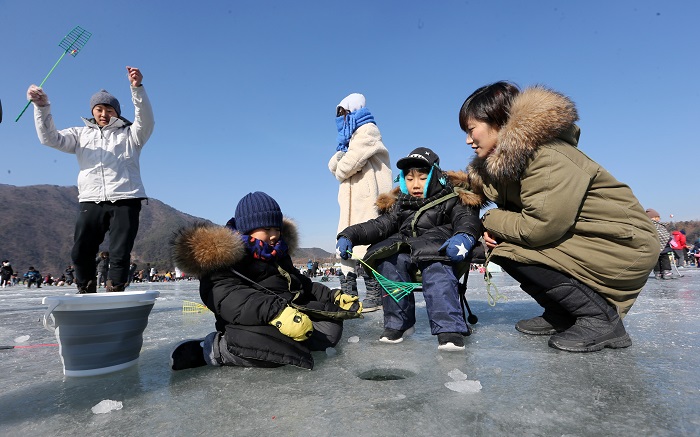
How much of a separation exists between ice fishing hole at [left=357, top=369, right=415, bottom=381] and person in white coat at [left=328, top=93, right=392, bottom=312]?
2401 mm

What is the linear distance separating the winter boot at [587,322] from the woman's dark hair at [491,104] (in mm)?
945

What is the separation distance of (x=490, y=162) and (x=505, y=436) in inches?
53.9

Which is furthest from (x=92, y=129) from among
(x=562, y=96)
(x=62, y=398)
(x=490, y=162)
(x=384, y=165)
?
(x=562, y=96)

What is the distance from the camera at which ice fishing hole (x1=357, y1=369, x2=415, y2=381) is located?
1618 millimetres

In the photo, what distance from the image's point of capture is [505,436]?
106 cm

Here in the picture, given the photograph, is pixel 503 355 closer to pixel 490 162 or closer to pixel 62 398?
pixel 490 162

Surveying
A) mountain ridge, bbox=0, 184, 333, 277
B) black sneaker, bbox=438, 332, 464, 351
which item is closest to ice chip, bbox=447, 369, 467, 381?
black sneaker, bbox=438, 332, 464, 351

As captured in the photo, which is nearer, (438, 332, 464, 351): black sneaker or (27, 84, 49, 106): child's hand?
(438, 332, 464, 351): black sneaker

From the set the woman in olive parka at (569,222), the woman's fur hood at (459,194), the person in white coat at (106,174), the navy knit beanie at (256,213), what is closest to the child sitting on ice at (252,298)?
the navy knit beanie at (256,213)

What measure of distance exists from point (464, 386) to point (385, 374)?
1.15ft

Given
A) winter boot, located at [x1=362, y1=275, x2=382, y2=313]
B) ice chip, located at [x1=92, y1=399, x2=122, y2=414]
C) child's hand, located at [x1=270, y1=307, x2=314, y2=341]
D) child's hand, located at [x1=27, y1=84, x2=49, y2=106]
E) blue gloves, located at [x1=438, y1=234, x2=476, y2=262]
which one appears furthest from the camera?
winter boot, located at [x1=362, y1=275, x2=382, y2=313]

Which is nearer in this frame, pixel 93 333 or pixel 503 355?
pixel 93 333

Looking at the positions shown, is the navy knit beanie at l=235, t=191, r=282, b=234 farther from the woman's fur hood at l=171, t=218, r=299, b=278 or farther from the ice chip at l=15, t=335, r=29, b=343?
the ice chip at l=15, t=335, r=29, b=343

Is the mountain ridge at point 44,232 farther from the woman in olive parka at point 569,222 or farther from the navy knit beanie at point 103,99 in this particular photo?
the woman in olive parka at point 569,222
